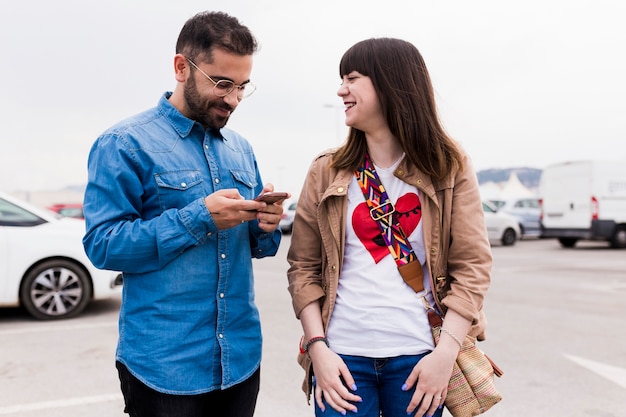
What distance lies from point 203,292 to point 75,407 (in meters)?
2.55

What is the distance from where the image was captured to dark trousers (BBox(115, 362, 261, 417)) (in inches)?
72.1

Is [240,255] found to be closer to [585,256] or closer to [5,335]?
[5,335]

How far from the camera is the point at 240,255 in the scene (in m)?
2.00

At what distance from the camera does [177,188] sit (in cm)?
188

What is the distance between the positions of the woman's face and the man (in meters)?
0.34

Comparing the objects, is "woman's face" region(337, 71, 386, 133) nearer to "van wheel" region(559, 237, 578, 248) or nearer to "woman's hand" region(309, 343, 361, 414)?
"woman's hand" region(309, 343, 361, 414)

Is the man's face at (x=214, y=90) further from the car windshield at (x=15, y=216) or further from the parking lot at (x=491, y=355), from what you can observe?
the car windshield at (x=15, y=216)

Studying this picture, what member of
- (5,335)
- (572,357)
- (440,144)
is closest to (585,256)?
(572,357)

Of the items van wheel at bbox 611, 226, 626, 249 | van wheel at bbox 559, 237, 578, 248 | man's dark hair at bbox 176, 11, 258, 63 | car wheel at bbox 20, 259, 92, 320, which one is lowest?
van wheel at bbox 559, 237, 578, 248

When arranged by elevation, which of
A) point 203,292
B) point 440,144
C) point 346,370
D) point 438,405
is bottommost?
point 438,405

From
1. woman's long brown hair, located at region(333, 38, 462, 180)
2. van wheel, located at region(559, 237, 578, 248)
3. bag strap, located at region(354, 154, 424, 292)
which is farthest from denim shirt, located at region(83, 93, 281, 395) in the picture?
van wheel, located at region(559, 237, 578, 248)

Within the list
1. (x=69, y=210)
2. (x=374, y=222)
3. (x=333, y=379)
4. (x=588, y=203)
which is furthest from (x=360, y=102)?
(x=69, y=210)

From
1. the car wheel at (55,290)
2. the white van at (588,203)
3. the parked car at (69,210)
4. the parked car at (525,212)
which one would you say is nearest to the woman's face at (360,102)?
the car wheel at (55,290)

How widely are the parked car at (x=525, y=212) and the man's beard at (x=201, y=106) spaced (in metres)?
19.4
